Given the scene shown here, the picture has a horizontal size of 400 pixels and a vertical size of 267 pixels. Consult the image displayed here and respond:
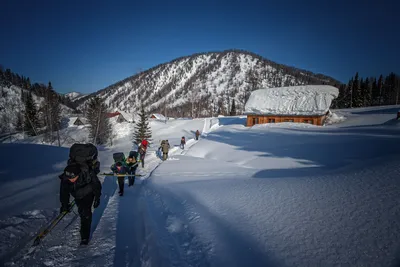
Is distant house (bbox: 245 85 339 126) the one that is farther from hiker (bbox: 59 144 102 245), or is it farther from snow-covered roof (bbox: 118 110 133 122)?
snow-covered roof (bbox: 118 110 133 122)

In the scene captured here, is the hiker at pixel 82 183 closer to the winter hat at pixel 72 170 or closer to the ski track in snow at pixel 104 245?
the winter hat at pixel 72 170

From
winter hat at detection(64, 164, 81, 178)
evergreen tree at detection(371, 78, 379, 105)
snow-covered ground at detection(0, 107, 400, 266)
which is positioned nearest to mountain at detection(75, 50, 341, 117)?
evergreen tree at detection(371, 78, 379, 105)

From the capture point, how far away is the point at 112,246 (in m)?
3.28

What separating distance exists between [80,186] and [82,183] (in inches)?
2.9

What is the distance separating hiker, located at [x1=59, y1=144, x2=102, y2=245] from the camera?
3.30 meters

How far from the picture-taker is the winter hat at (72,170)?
10.6ft

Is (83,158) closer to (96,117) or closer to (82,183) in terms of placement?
(82,183)

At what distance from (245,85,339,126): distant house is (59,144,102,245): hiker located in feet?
102

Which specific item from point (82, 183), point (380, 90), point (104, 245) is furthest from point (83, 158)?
point (380, 90)

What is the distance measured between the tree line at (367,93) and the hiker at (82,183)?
7277cm

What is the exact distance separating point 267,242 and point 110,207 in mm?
4203

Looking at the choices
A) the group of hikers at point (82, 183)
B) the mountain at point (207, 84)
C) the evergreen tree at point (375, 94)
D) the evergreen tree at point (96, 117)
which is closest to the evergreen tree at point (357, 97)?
the evergreen tree at point (375, 94)

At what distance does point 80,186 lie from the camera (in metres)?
3.35

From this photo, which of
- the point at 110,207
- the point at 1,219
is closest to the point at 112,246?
the point at 110,207
